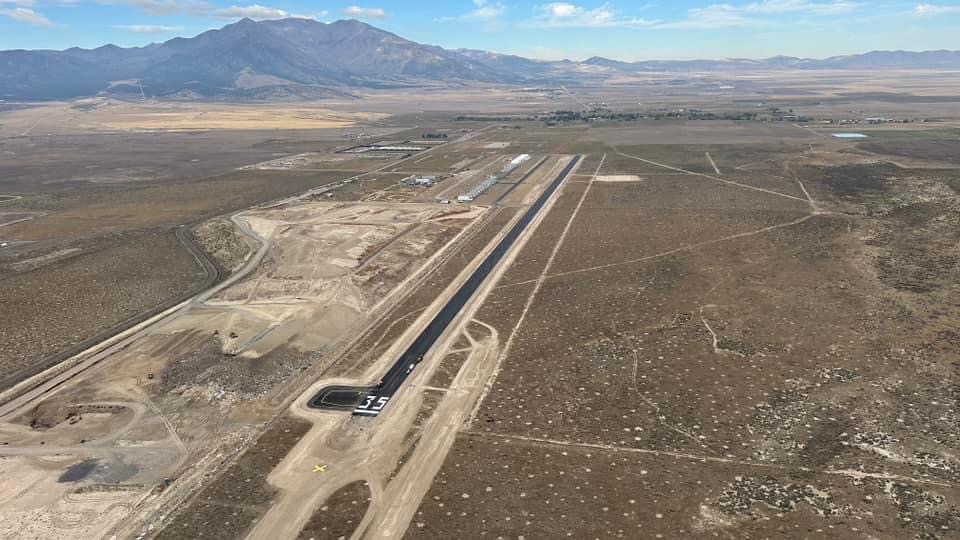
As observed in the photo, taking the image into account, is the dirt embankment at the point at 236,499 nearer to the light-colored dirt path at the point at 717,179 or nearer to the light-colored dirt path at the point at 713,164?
the light-colored dirt path at the point at 717,179

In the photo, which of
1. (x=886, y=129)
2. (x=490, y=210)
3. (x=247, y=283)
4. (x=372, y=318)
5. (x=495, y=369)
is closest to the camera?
(x=495, y=369)

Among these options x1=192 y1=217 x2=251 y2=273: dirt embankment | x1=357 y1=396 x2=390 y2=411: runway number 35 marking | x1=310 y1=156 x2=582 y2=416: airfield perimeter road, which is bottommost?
x1=357 y1=396 x2=390 y2=411: runway number 35 marking

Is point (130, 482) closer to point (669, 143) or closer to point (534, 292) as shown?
point (534, 292)

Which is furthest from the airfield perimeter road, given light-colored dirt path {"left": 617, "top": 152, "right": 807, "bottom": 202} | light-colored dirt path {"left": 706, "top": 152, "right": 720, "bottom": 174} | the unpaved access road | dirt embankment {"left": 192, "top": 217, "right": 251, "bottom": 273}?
light-colored dirt path {"left": 706, "top": 152, "right": 720, "bottom": 174}

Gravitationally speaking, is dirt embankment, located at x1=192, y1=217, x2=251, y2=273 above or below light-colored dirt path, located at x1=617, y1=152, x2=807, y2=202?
below

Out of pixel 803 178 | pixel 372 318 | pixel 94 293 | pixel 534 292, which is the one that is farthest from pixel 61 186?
pixel 803 178

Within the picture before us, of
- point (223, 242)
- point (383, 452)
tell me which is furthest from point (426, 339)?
point (223, 242)

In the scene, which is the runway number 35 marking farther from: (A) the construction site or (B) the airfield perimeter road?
(A) the construction site

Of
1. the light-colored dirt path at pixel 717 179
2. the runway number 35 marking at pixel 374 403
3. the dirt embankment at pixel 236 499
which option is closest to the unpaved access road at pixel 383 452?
the dirt embankment at pixel 236 499
